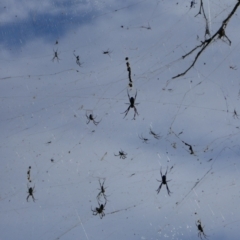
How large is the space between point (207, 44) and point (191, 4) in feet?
19.6

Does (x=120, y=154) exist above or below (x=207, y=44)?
above

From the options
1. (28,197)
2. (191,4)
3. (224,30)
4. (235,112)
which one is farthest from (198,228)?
(224,30)

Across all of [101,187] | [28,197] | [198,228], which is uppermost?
[28,197]

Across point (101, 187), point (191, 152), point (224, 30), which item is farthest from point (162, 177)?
point (224, 30)

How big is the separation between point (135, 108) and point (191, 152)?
7.97 ft

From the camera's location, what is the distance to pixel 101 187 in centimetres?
1477

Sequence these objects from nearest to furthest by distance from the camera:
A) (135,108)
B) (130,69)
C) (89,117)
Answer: (130,69), (135,108), (89,117)

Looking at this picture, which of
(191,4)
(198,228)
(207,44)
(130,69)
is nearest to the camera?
(207,44)

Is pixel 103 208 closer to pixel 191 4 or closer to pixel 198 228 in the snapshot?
pixel 198 228

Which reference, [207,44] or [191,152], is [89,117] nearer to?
[191,152]

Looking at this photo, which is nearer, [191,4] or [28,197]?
[191,4]

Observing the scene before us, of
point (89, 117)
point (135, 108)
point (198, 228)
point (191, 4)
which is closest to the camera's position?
point (191, 4)

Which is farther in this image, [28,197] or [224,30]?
[28,197]

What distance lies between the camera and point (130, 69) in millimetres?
10961
